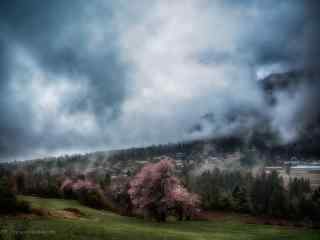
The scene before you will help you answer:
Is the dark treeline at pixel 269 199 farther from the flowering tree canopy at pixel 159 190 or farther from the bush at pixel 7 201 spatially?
the bush at pixel 7 201

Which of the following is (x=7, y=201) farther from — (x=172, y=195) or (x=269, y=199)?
(x=269, y=199)

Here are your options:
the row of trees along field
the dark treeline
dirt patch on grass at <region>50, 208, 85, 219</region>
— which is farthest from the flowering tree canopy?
the dark treeline

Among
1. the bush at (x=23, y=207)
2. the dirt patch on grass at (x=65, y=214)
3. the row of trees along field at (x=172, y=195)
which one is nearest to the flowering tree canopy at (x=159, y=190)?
the row of trees along field at (x=172, y=195)

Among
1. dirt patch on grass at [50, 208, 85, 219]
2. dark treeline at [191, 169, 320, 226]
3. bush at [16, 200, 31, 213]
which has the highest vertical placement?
bush at [16, 200, 31, 213]

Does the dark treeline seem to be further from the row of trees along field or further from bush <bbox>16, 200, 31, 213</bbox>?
bush <bbox>16, 200, 31, 213</bbox>

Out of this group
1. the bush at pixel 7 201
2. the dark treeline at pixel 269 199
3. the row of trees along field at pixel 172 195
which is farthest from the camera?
the dark treeline at pixel 269 199

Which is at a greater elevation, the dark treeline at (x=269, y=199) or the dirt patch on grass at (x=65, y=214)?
the dirt patch on grass at (x=65, y=214)

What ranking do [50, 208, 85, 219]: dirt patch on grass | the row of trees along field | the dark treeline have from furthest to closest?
the dark treeline → the row of trees along field → [50, 208, 85, 219]: dirt patch on grass

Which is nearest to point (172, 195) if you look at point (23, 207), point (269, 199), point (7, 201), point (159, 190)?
point (159, 190)

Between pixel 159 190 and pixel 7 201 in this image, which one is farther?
pixel 159 190

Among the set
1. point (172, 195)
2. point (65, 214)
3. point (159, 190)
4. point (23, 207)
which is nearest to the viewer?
point (23, 207)

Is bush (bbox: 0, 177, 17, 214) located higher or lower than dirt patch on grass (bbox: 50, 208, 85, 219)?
higher

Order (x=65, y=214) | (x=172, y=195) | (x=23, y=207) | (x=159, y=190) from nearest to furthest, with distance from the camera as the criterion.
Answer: (x=23, y=207)
(x=65, y=214)
(x=172, y=195)
(x=159, y=190)

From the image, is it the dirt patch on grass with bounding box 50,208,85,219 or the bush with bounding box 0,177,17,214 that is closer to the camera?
the bush with bounding box 0,177,17,214
